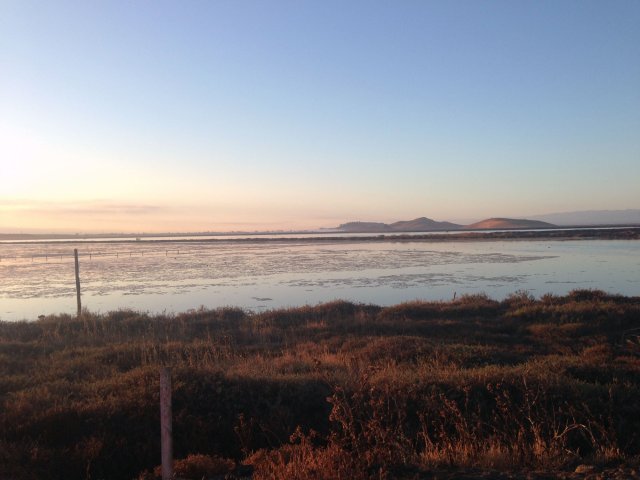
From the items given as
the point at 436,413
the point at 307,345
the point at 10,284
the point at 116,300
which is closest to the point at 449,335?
the point at 307,345

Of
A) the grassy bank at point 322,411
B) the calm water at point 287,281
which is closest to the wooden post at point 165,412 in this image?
the grassy bank at point 322,411

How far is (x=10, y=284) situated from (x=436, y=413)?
32250 millimetres

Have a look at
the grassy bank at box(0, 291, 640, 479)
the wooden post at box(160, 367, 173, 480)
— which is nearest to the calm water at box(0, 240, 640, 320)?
the grassy bank at box(0, 291, 640, 479)

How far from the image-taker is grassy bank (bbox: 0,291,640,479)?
539 cm

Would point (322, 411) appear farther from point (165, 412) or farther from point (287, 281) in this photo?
point (287, 281)

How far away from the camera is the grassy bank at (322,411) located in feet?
17.7

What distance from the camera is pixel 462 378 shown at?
7.86m

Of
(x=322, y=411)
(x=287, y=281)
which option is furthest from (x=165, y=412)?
(x=287, y=281)

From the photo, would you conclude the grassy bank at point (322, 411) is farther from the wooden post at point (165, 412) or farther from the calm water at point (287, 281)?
the calm water at point (287, 281)

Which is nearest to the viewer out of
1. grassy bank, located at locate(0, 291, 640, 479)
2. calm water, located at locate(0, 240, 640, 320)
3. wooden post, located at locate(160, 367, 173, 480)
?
wooden post, located at locate(160, 367, 173, 480)

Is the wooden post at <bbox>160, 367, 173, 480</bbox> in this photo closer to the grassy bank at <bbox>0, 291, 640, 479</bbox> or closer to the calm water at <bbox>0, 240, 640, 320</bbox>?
the grassy bank at <bbox>0, 291, 640, 479</bbox>

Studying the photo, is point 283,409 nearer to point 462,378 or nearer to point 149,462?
point 149,462

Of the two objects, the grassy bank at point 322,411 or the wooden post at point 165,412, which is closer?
the wooden post at point 165,412

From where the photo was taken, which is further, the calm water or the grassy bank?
the calm water
